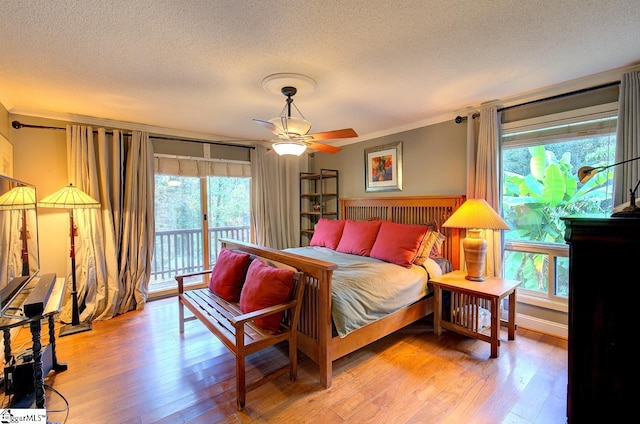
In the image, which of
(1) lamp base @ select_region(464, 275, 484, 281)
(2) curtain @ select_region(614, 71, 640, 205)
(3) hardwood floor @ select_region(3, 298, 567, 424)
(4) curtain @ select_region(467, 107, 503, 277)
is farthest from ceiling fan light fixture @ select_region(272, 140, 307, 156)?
(2) curtain @ select_region(614, 71, 640, 205)

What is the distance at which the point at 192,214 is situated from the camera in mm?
4164

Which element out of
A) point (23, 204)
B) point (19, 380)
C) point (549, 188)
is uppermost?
point (549, 188)

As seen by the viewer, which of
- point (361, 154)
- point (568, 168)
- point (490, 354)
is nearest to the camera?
point (490, 354)

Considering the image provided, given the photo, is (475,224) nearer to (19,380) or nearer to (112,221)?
(19,380)

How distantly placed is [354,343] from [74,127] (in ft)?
12.5

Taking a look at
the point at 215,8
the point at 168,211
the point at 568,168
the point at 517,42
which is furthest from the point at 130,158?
the point at 568,168

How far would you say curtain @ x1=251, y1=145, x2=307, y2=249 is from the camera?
4512 millimetres

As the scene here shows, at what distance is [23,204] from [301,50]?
2.45 m

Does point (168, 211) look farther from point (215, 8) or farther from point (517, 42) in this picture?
point (517, 42)

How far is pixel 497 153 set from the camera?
2.82m

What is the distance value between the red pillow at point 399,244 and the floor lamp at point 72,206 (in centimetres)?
307

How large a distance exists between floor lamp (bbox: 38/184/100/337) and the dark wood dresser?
399 cm

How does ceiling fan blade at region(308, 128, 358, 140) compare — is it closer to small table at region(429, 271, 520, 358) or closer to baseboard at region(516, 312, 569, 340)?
small table at region(429, 271, 520, 358)

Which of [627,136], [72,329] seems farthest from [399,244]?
[72,329]
